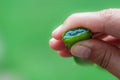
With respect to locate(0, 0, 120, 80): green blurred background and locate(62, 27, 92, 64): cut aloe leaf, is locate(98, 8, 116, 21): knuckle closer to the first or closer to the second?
locate(62, 27, 92, 64): cut aloe leaf

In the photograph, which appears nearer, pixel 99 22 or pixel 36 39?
pixel 99 22

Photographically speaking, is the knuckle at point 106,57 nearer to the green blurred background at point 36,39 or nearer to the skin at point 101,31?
the skin at point 101,31

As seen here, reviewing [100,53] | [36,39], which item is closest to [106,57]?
[100,53]

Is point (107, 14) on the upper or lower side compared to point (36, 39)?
upper

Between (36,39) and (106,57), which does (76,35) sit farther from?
(36,39)

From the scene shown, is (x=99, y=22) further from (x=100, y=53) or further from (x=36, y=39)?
(x=36, y=39)

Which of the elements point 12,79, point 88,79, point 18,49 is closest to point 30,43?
point 18,49
